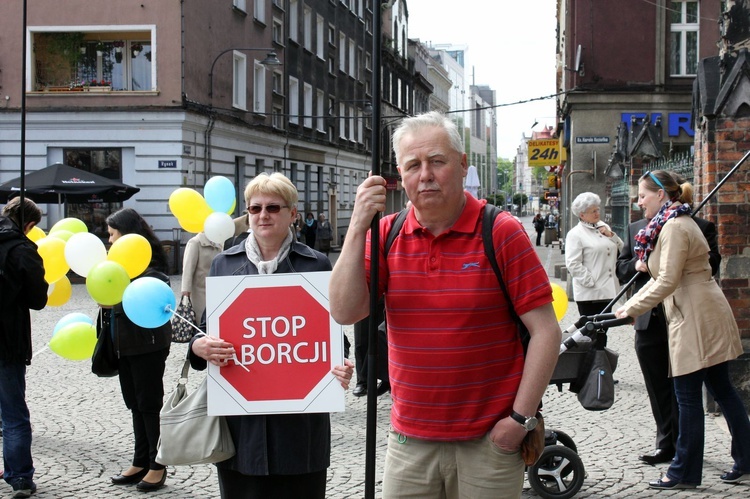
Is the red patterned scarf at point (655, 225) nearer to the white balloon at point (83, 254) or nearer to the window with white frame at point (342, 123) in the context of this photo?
the white balloon at point (83, 254)

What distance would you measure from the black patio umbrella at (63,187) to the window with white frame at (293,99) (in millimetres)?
17336

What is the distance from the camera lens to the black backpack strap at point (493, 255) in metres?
2.99

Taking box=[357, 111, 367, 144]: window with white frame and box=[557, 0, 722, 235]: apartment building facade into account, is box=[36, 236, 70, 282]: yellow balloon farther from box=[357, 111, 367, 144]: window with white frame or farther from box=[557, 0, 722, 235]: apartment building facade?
box=[357, 111, 367, 144]: window with white frame

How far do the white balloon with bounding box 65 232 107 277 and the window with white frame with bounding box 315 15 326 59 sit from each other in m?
38.2

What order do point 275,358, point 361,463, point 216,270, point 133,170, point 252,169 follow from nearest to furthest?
point 275,358, point 216,270, point 361,463, point 133,170, point 252,169

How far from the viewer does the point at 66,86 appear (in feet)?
91.4

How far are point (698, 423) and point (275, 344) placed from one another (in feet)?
10.3

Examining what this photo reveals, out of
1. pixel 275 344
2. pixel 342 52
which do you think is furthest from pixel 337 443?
pixel 342 52

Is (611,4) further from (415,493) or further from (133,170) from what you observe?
(415,493)

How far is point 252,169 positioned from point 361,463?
2865 centimetres

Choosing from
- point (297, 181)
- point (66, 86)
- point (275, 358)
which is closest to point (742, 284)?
point (275, 358)

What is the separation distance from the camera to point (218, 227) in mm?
8039

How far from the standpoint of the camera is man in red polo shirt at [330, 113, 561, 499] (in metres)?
2.98

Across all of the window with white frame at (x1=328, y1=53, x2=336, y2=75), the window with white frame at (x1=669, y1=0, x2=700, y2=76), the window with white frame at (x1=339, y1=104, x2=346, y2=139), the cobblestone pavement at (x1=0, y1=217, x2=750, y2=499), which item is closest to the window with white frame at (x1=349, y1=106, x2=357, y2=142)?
the window with white frame at (x1=339, y1=104, x2=346, y2=139)
